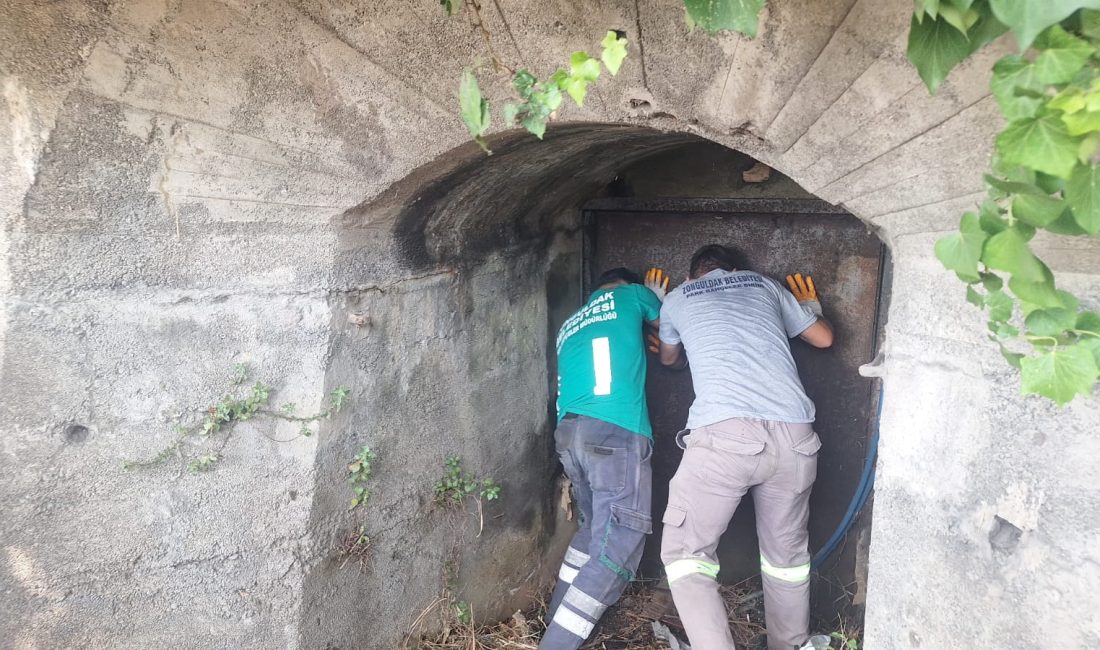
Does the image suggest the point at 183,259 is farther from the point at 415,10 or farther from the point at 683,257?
the point at 683,257

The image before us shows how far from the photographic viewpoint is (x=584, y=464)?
11.1 feet

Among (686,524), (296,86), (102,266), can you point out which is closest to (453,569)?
(686,524)

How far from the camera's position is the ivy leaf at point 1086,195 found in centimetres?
122

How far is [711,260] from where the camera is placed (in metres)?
3.38

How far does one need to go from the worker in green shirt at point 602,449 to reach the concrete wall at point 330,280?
80cm

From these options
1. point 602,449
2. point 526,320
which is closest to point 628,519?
point 602,449

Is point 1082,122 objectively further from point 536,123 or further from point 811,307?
point 811,307

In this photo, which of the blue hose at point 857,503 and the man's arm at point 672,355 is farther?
the man's arm at point 672,355

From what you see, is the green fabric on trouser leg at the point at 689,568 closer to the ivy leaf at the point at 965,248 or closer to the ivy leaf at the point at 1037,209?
the ivy leaf at the point at 965,248

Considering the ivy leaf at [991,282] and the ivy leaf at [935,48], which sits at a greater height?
the ivy leaf at [935,48]

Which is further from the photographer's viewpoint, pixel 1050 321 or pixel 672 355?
pixel 672 355

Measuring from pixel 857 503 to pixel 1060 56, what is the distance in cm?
261

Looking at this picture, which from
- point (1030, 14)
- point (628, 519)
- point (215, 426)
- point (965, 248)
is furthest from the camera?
point (628, 519)

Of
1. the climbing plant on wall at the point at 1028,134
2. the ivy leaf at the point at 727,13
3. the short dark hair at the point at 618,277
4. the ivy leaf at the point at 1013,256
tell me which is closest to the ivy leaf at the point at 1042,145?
the climbing plant on wall at the point at 1028,134
